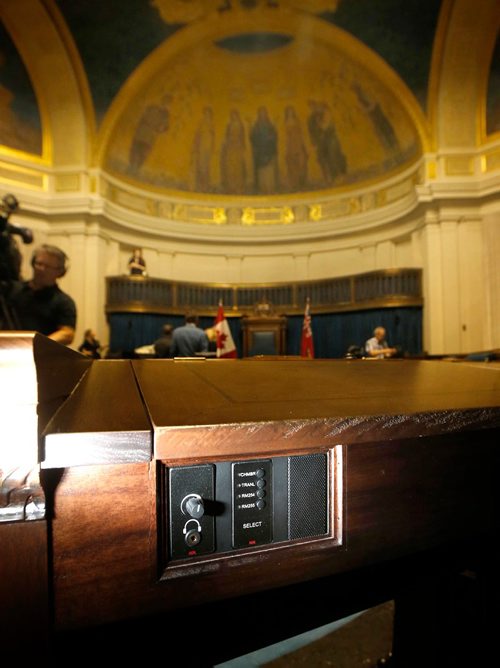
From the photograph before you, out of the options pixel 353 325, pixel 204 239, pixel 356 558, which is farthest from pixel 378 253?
pixel 356 558

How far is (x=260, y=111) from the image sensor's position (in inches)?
494

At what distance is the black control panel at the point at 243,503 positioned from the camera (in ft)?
2.03

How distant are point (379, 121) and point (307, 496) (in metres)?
13.0

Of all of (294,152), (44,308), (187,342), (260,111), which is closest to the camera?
(44,308)

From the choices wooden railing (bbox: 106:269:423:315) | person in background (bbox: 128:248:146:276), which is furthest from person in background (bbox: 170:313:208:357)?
person in background (bbox: 128:248:146:276)

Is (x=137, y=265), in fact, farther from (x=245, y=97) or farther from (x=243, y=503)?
(x=243, y=503)

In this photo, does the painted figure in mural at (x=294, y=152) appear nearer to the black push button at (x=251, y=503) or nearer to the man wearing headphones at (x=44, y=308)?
the man wearing headphones at (x=44, y=308)

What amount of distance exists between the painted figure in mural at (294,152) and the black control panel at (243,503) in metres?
13.7

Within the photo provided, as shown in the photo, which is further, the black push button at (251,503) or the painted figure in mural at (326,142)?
the painted figure in mural at (326,142)

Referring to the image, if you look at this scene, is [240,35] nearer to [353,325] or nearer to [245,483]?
[353,325]

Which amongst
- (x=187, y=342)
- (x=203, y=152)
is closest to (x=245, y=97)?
(x=203, y=152)

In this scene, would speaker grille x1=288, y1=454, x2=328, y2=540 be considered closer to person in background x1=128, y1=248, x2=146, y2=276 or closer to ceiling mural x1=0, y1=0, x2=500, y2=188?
person in background x1=128, y1=248, x2=146, y2=276

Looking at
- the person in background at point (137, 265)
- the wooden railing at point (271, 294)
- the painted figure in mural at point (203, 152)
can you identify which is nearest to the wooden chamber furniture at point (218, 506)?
the wooden railing at point (271, 294)

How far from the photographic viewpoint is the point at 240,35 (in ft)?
37.0
